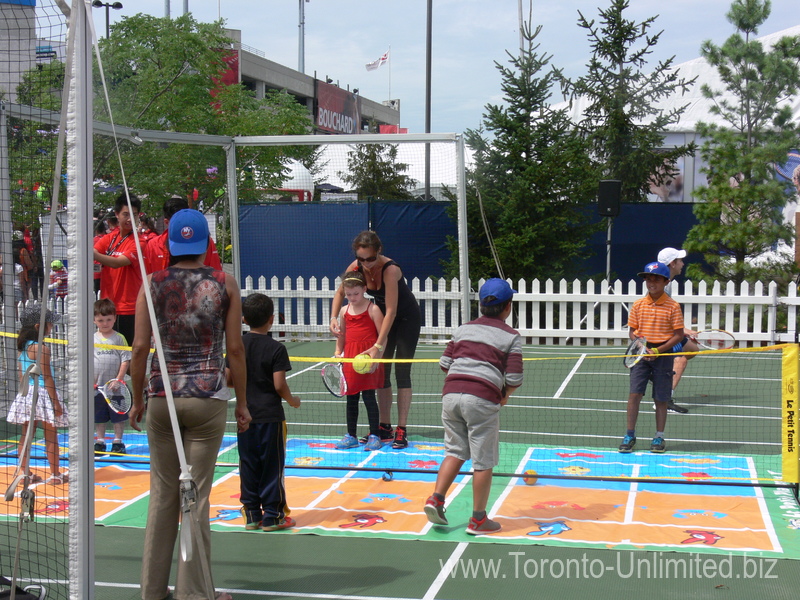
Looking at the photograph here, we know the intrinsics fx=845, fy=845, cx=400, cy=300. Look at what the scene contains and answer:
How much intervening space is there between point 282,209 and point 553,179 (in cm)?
541

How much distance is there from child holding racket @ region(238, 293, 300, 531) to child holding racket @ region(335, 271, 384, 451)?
6.66ft

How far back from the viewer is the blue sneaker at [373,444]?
294 inches

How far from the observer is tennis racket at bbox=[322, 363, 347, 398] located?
6867mm

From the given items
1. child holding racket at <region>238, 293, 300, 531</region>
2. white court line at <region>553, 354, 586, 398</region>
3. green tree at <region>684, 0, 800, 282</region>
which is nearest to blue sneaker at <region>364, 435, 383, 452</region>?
child holding racket at <region>238, 293, 300, 531</region>

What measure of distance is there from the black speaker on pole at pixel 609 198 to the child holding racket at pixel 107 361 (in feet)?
36.4

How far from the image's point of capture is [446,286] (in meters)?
16.6

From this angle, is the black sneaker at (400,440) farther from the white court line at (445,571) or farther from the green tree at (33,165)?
the green tree at (33,165)

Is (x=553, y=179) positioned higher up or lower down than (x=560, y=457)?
higher up

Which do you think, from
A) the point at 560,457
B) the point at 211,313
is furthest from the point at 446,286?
the point at 211,313

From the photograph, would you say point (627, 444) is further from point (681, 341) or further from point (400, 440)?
point (400, 440)

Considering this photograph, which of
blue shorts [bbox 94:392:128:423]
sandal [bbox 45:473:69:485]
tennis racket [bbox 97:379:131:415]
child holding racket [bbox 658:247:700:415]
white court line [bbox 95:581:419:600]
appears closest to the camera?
white court line [bbox 95:581:419:600]

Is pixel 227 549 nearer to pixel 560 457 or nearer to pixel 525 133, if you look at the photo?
pixel 560 457

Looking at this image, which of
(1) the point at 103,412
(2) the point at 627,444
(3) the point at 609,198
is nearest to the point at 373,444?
(2) the point at 627,444

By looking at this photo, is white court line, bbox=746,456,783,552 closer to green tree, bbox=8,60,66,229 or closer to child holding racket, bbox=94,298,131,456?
child holding racket, bbox=94,298,131,456
